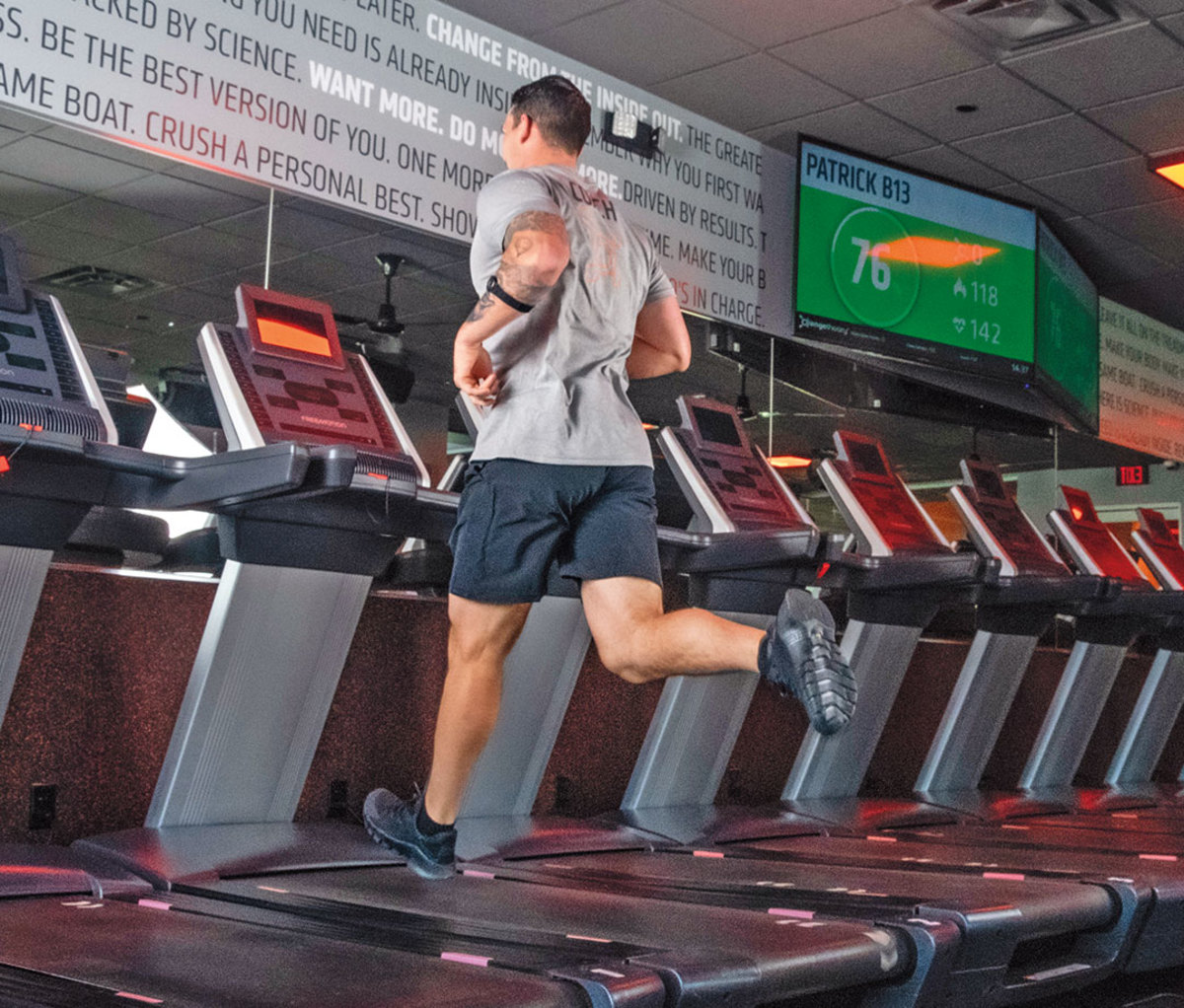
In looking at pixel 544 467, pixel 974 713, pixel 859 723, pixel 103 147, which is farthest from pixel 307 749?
pixel 974 713

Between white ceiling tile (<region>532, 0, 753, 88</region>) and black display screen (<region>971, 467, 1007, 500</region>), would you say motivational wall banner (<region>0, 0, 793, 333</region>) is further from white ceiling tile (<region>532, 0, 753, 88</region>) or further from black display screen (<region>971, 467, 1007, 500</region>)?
black display screen (<region>971, 467, 1007, 500</region>)

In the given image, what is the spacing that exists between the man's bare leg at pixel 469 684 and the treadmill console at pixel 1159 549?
5.21 metres

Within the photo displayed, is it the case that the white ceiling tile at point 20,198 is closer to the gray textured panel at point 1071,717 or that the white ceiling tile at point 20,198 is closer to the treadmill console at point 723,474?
the treadmill console at point 723,474

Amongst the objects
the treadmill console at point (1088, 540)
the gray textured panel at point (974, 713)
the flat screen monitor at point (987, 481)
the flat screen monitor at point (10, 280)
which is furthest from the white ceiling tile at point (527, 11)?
the treadmill console at point (1088, 540)

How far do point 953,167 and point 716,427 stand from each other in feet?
7.56

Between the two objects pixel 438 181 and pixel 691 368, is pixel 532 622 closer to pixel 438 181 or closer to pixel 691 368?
pixel 438 181

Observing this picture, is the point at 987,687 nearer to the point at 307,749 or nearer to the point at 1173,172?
the point at 1173,172

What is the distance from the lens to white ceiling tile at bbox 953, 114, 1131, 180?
5633 millimetres

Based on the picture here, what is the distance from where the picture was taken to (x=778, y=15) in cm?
469

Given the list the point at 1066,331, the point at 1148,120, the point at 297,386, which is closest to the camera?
the point at 297,386

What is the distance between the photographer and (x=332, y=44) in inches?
156

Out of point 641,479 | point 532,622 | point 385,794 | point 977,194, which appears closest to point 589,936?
point 385,794

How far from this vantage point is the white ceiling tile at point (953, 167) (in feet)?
19.4

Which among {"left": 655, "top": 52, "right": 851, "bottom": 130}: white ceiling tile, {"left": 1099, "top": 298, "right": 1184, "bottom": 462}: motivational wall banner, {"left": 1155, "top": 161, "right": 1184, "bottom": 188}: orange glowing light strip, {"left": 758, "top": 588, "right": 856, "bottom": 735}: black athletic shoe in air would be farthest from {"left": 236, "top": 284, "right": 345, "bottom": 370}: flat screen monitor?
{"left": 1099, "top": 298, "right": 1184, "bottom": 462}: motivational wall banner
